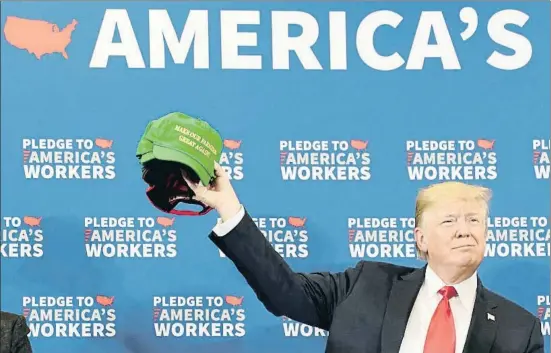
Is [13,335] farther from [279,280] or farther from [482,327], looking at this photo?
[482,327]

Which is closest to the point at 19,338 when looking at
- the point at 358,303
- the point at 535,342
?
the point at 358,303

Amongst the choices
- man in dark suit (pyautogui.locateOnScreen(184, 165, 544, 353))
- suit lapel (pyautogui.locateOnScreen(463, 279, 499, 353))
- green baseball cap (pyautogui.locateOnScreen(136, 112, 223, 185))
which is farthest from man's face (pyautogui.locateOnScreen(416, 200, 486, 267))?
green baseball cap (pyautogui.locateOnScreen(136, 112, 223, 185))

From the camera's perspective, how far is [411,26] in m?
2.60

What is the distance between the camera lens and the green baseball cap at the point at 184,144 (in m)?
1.68

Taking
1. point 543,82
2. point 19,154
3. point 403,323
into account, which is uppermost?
point 543,82

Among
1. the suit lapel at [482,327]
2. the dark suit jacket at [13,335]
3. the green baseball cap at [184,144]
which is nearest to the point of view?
the green baseball cap at [184,144]

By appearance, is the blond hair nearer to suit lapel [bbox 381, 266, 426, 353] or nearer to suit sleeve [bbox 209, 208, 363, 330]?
suit lapel [bbox 381, 266, 426, 353]

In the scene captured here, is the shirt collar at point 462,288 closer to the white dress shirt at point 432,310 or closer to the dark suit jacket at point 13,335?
the white dress shirt at point 432,310

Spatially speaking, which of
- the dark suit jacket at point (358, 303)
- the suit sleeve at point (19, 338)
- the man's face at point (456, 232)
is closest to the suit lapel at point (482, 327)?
the dark suit jacket at point (358, 303)

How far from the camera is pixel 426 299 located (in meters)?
1.90

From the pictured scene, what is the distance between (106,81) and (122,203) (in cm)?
41

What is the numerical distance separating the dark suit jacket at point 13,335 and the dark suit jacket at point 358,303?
0.71 metres

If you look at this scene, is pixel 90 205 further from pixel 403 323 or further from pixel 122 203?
pixel 403 323

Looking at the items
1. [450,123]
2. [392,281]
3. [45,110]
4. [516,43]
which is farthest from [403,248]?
[45,110]
